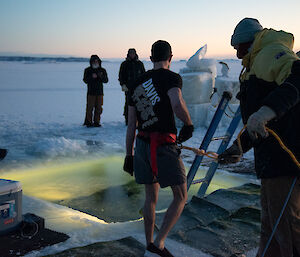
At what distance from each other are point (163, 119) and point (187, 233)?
4.23 feet

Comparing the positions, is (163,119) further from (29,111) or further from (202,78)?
(29,111)

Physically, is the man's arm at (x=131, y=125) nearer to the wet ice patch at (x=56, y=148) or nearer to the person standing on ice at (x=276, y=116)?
the person standing on ice at (x=276, y=116)

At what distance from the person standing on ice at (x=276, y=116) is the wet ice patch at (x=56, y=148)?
5119 mm

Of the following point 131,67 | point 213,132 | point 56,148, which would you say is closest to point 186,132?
point 213,132

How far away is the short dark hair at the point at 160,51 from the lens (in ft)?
9.29

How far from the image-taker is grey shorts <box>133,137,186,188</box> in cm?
278

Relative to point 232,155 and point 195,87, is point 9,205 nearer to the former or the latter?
point 232,155

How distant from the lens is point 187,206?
414cm

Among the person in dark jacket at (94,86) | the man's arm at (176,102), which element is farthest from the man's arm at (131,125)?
the person in dark jacket at (94,86)

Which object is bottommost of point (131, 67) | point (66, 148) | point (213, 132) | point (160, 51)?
point (66, 148)

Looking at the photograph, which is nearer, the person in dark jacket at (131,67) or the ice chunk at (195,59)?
the person in dark jacket at (131,67)

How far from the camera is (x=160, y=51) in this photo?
2830 millimetres

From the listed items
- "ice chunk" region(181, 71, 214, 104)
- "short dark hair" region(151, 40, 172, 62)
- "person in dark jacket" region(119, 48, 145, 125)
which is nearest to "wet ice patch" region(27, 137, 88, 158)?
"person in dark jacket" region(119, 48, 145, 125)

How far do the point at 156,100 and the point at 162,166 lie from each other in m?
0.49
